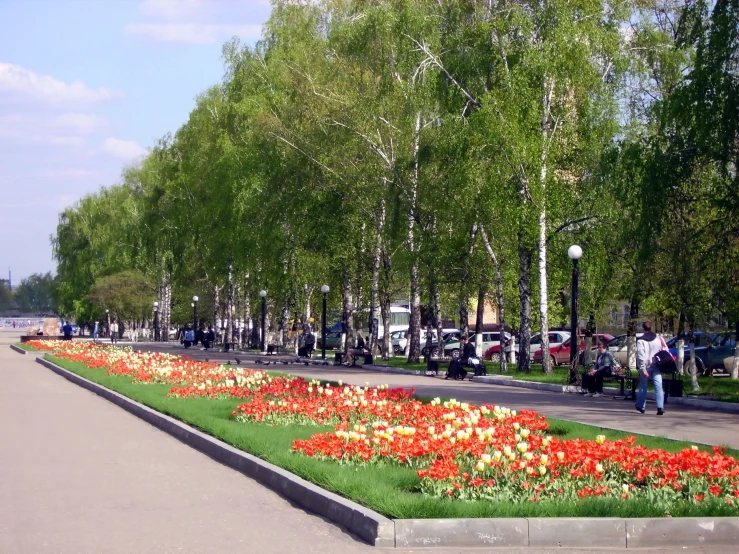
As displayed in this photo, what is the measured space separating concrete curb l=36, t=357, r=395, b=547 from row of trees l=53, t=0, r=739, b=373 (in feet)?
42.6

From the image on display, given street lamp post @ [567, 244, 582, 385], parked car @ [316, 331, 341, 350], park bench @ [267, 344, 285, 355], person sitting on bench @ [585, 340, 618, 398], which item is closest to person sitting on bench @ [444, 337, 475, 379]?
street lamp post @ [567, 244, 582, 385]

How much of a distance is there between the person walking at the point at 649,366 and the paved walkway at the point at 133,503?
923cm

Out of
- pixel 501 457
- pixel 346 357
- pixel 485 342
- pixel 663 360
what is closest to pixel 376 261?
pixel 346 357

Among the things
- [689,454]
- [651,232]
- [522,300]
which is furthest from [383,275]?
[689,454]

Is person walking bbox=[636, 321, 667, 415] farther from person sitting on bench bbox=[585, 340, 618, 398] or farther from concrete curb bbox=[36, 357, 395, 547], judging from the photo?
concrete curb bbox=[36, 357, 395, 547]

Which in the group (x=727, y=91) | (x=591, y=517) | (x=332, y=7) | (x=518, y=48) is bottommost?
(x=591, y=517)

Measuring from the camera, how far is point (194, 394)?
22219 millimetres

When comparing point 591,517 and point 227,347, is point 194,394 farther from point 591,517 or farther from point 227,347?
point 227,347

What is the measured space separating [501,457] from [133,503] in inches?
138

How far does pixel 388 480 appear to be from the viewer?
33.7 ft

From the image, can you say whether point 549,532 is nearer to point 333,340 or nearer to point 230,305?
point 230,305

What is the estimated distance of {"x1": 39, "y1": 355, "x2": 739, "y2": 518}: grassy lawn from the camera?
850cm

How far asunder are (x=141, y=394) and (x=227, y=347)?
1591 inches

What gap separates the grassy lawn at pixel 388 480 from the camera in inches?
335
